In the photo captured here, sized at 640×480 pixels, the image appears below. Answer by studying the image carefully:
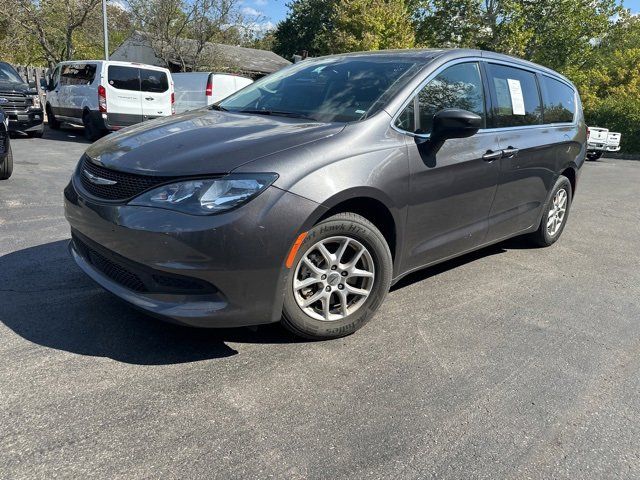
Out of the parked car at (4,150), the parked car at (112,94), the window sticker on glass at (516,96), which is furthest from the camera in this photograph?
the parked car at (112,94)

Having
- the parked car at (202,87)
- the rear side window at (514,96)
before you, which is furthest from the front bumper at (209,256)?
the parked car at (202,87)

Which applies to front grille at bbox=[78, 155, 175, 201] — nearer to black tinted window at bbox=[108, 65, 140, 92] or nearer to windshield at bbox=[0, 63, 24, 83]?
black tinted window at bbox=[108, 65, 140, 92]

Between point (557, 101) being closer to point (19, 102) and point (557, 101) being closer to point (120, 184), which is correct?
point (120, 184)

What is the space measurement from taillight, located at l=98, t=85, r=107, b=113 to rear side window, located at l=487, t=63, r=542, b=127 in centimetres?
1039

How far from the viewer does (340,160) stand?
287 centimetres

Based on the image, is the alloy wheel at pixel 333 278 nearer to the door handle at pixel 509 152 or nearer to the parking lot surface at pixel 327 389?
the parking lot surface at pixel 327 389

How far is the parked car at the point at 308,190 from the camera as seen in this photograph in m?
2.56

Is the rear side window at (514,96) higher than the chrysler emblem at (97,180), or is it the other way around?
the rear side window at (514,96)

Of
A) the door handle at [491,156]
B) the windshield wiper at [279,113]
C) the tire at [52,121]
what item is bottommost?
the tire at [52,121]

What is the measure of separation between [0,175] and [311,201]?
592cm

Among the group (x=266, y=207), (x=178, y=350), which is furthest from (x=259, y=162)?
(x=178, y=350)

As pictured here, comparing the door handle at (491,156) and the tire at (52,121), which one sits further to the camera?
the tire at (52,121)

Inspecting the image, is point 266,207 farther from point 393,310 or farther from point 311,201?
point 393,310

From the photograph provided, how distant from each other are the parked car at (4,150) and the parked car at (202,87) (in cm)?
809
